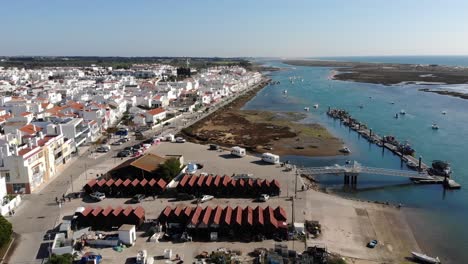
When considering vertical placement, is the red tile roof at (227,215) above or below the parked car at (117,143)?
above

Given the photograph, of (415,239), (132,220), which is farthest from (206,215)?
(415,239)

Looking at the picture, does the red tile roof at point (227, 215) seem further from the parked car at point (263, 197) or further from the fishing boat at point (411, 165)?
the fishing boat at point (411, 165)

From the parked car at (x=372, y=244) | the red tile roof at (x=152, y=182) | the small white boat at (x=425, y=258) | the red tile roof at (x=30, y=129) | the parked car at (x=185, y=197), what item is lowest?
the small white boat at (x=425, y=258)

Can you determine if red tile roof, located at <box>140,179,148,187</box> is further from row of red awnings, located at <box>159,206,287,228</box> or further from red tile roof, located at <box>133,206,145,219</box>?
row of red awnings, located at <box>159,206,287,228</box>

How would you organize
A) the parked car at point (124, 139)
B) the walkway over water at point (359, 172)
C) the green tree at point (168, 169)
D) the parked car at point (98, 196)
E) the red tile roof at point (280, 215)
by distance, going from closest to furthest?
the red tile roof at point (280, 215)
the parked car at point (98, 196)
the green tree at point (168, 169)
the walkway over water at point (359, 172)
the parked car at point (124, 139)

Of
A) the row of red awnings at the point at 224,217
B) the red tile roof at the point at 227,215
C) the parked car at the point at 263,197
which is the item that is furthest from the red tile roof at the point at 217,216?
the parked car at the point at 263,197

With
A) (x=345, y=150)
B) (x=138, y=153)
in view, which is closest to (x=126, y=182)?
(x=138, y=153)
